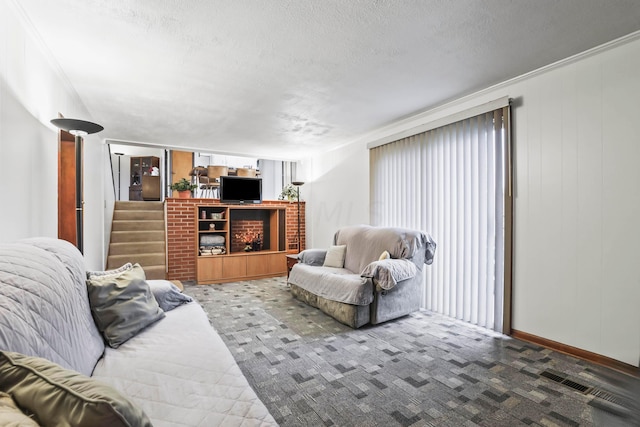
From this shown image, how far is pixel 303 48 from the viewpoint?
241cm

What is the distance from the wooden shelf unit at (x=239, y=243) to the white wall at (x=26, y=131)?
2.93m

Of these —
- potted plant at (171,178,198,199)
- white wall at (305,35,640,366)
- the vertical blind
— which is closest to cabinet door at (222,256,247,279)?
potted plant at (171,178,198,199)

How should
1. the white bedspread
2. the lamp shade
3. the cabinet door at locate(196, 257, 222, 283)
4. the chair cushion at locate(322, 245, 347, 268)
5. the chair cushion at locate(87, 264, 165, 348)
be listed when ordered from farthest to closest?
the cabinet door at locate(196, 257, 222, 283) < the chair cushion at locate(322, 245, 347, 268) < the lamp shade < the chair cushion at locate(87, 264, 165, 348) < the white bedspread

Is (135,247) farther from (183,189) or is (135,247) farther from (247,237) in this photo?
(247,237)

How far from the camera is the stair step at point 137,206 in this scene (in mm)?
6440

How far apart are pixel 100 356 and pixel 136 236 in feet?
16.4

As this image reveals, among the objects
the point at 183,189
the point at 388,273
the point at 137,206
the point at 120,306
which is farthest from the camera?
the point at 137,206

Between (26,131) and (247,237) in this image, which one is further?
(247,237)

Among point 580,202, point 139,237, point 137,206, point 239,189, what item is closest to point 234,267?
point 239,189

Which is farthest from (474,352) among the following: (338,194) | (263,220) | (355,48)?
(263,220)

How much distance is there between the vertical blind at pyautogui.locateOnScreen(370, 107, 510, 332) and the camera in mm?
3102

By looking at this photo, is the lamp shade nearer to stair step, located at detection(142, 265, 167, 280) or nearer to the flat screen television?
the flat screen television

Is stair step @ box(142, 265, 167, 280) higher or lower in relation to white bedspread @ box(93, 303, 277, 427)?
lower

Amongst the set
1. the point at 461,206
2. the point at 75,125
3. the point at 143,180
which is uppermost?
the point at 143,180
